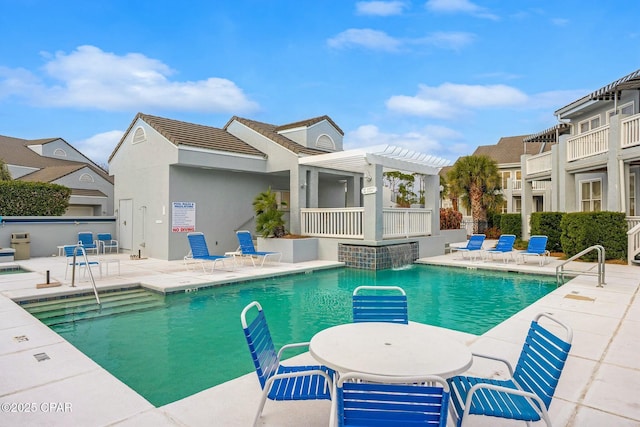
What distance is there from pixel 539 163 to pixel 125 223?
67.0ft

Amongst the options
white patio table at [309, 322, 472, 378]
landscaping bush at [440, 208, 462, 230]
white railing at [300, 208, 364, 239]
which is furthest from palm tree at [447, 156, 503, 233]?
white patio table at [309, 322, 472, 378]

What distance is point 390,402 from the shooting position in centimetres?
203

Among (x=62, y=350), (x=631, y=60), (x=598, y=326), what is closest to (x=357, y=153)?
(x=598, y=326)

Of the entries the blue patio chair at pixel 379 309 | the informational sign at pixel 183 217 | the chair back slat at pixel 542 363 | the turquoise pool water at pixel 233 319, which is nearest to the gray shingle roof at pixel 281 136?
the informational sign at pixel 183 217

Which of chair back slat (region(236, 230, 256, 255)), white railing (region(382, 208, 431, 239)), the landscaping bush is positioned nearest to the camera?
chair back slat (region(236, 230, 256, 255))

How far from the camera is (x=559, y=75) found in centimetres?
1795

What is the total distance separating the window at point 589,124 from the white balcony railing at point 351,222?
30.6ft

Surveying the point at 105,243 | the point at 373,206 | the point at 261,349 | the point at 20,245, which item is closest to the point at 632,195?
the point at 373,206

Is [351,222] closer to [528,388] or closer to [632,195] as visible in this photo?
[528,388]

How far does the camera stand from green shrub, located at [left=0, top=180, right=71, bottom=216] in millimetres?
17188

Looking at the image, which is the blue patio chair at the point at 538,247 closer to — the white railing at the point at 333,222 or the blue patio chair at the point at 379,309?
the white railing at the point at 333,222

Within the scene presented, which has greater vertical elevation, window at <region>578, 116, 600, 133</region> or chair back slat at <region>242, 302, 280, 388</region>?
window at <region>578, 116, 600, 133</region>

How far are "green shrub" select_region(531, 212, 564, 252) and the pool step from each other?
15319 millimetres

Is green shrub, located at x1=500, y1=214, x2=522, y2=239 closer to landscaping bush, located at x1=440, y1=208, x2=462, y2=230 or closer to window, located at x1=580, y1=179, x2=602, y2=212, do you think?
landscaping bush, located at x1=440, y1=208, x2=462, y2=230
